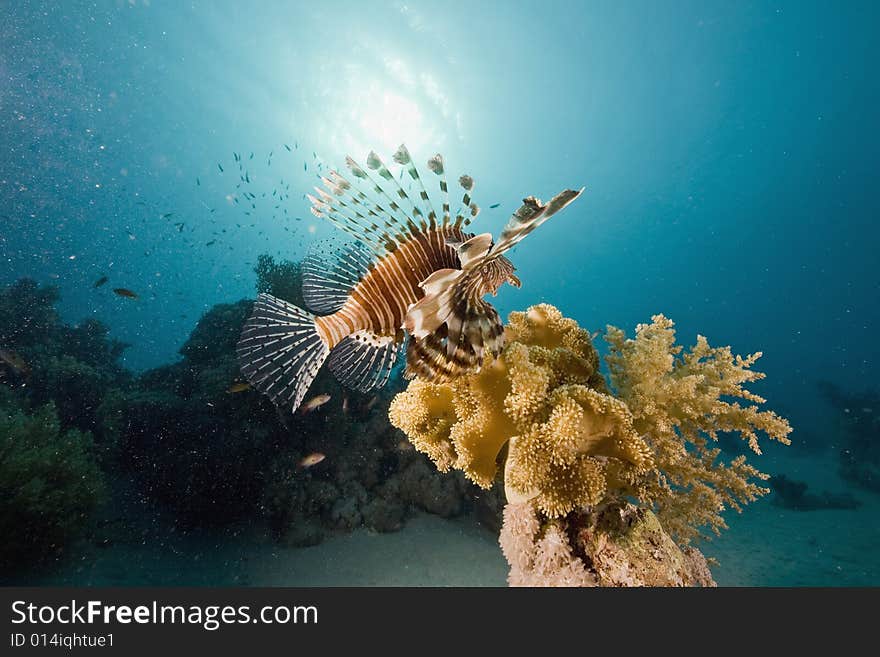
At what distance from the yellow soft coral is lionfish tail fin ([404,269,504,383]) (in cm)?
18

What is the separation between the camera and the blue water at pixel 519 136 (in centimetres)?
2938

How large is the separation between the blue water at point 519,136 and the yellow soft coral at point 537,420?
16.5 meters

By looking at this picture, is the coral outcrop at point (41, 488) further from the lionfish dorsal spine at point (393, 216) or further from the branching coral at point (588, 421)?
the lionfish dorsal spine at point (393, 216)

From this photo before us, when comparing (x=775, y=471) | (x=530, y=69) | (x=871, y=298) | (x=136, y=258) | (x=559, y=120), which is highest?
(x=871, y=298)

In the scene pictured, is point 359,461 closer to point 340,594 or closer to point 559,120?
point 340,594

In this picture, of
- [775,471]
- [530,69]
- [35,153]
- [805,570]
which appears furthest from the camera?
[35,153]

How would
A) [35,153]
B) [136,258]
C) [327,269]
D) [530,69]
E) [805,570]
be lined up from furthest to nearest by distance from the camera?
[136,258]
[35,153]
[530,69]
[805,570]
[327,269]

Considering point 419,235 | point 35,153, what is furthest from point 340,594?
point 35,153

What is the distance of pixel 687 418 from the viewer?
2102mm

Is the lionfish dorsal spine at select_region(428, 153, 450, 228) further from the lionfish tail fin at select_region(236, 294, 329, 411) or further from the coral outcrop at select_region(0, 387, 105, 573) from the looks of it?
the coral outcrop at select_region(0, 387, 105, 573)

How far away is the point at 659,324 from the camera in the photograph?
246 centimetres

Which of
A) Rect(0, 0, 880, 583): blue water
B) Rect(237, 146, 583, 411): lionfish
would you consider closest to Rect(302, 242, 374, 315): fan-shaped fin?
Rect(237, 146, 583, 411): lionfish

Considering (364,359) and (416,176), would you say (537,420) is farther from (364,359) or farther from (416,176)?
(416,176)

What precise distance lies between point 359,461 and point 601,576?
5.61 metres
